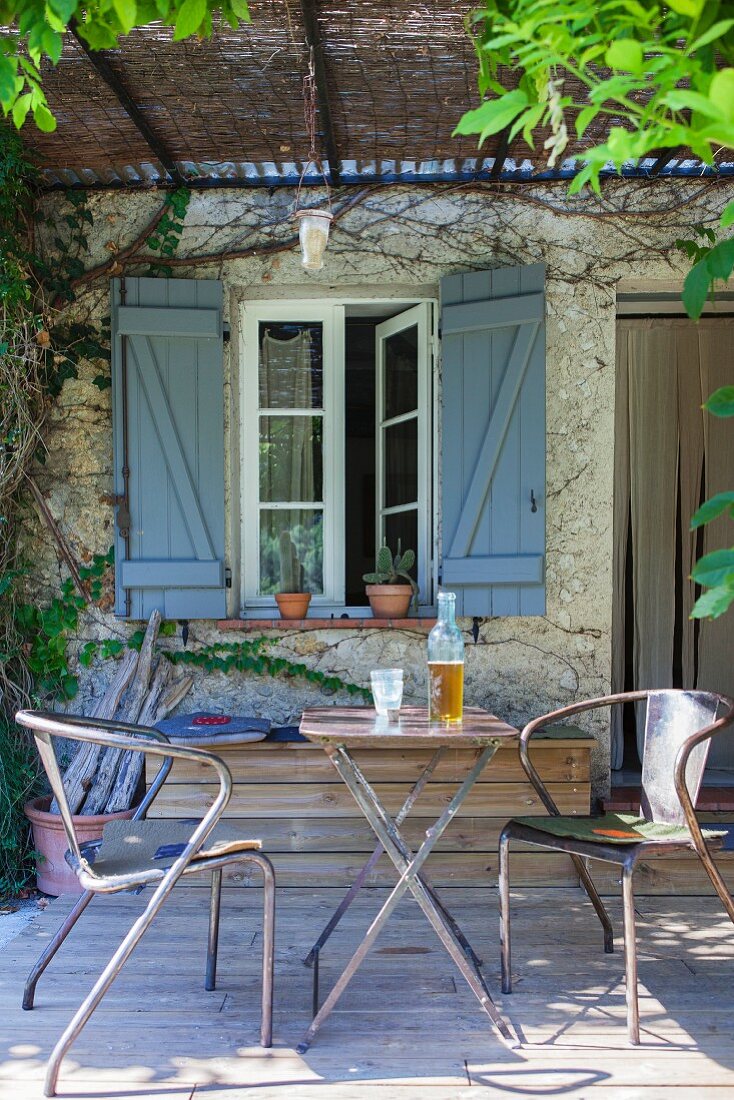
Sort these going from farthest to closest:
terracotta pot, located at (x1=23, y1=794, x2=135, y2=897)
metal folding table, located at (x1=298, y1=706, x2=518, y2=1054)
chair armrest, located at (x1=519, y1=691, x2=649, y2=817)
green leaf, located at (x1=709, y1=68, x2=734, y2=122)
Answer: terracotta pot, located at (x1=23, y1=794, x2=135, y2=897)
chair armrest, located at (x1=519, y1=691, x2=649, y2=817)
metal folding table, located at (x1=298, y1=706, x2=518, y2=1054)
green leaf, located at (x1=709, y1=68, x2=734, y2=122)

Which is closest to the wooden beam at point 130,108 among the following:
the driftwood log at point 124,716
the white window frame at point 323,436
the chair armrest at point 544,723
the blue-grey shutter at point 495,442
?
the white window frame at point 323,436

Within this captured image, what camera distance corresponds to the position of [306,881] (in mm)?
3887

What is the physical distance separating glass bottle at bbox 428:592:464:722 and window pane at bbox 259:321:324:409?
2.22m

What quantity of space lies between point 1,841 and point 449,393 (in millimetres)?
2549

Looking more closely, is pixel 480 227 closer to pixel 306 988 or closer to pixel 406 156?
pixel 406 156

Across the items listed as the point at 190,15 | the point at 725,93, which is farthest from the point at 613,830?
the point at 190,15

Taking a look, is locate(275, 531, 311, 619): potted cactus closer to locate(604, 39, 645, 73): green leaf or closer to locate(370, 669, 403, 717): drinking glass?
locate(370, 669, 403, 717): drinking glass

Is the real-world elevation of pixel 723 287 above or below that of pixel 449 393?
above

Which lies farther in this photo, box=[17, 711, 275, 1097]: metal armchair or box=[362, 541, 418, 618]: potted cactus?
box=[362, 541, 418, 618]: potted cactus

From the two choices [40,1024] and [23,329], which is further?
[23,329]

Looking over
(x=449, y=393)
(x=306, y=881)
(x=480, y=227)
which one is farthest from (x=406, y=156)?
(x=306, y=881)

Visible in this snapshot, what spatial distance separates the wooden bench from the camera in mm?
3881

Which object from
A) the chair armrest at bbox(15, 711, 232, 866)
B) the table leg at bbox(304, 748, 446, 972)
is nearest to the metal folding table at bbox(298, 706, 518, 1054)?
the table leg at bbox(304, 748, 446, 972)

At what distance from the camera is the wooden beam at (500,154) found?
3.84 metres
